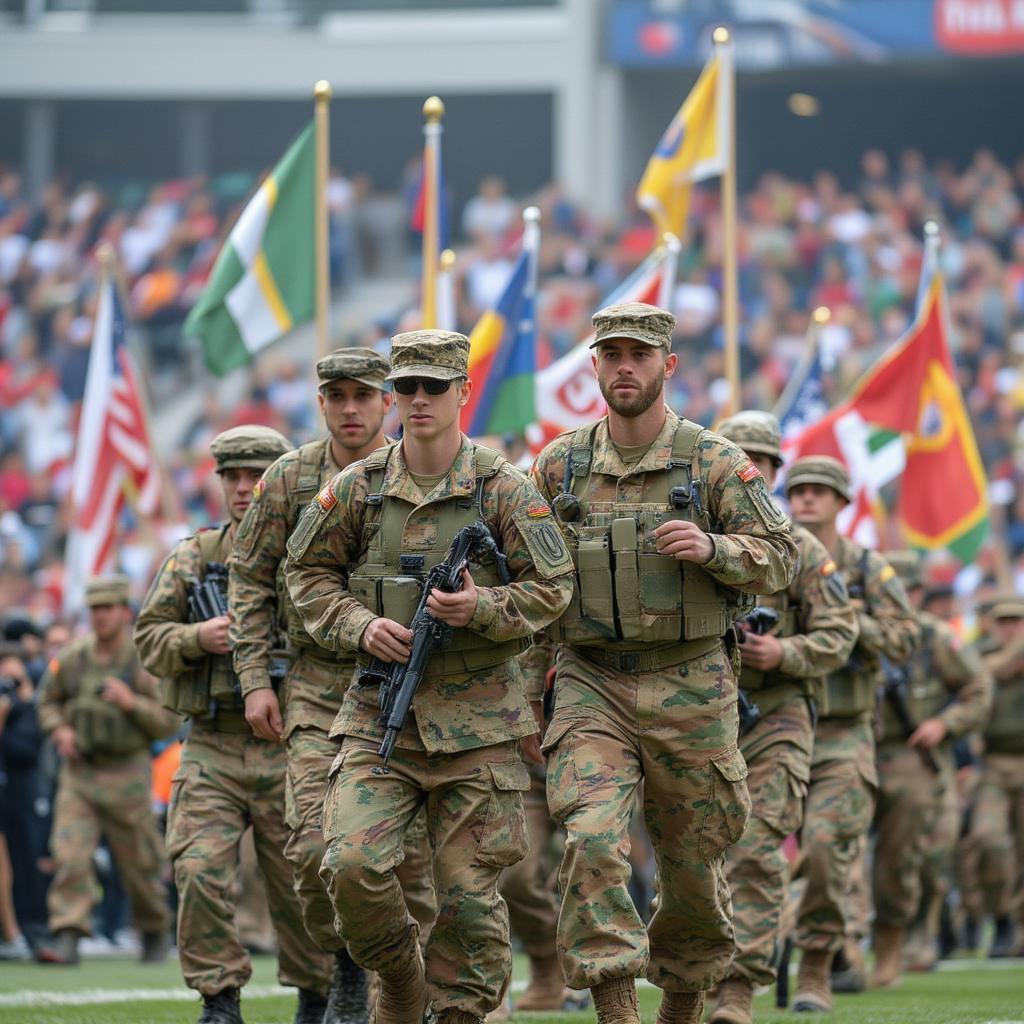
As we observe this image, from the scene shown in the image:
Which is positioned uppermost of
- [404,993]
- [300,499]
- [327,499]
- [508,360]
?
[508,360]

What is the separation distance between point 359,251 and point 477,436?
1998cm

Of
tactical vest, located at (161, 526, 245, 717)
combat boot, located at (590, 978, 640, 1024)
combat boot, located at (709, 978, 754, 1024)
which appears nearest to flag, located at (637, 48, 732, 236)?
tactical vest, located at (161, 526, 245, 717)

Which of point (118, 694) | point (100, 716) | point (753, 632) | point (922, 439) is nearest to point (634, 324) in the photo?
point (753, 632)

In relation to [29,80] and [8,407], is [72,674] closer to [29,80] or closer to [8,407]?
[8,407]

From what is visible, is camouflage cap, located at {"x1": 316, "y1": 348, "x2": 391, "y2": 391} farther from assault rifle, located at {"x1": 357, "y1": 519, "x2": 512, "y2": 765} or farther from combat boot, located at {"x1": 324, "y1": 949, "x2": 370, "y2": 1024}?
combat boot, located at {"x1": 324, "y1": 949, "x2": 370, "y2": 1024}

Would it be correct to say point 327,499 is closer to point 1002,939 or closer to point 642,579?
point 642,579

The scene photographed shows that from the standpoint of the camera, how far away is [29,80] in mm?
37031

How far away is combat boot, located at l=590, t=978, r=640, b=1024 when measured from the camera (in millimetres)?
7953

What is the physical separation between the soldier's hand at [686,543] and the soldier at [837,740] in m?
3.23

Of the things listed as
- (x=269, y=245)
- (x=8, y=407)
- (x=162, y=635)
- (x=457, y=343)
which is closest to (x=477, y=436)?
(x=269, y=245)

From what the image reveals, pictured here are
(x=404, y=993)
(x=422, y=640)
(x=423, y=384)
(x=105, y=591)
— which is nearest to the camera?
(x=422, y=640)

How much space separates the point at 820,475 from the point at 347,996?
3518mm

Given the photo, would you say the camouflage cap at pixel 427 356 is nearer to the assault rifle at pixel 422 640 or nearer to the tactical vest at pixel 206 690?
the assault rifle at pixel 422 640

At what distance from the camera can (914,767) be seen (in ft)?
45.4
